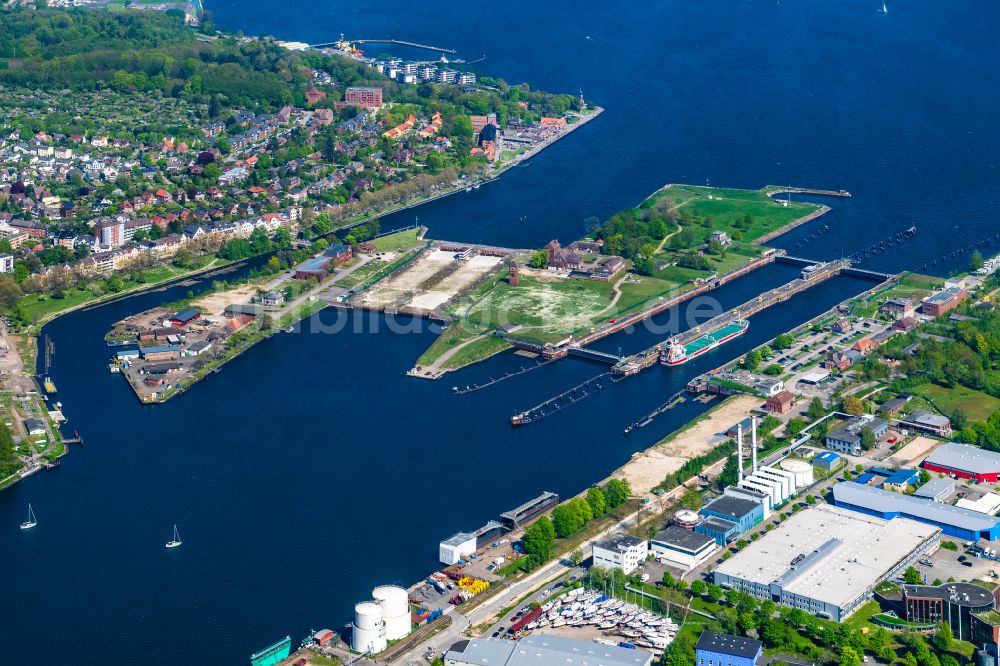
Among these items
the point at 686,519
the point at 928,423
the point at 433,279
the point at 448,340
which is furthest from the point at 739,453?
the point at 433,279

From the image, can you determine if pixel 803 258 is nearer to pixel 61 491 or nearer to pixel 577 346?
pixel 577 346

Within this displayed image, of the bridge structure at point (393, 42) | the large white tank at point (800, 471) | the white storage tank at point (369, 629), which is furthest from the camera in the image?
the bridge structure at point (393, 42)

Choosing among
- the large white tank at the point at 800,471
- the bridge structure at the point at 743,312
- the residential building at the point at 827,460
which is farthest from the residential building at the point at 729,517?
the bridge structure at the point at 743,312

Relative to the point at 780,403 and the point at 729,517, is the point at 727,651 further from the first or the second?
the point at 780,403

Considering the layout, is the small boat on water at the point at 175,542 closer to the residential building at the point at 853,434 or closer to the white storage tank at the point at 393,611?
the white storage tank at the point at 393,611

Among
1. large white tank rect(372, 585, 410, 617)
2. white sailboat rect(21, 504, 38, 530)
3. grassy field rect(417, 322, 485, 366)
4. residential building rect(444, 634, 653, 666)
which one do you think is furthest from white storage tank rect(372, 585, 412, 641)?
grassy field rect(417, 322, 485, 366)

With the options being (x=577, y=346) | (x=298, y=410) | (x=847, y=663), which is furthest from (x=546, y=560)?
(x=577, y=346)
